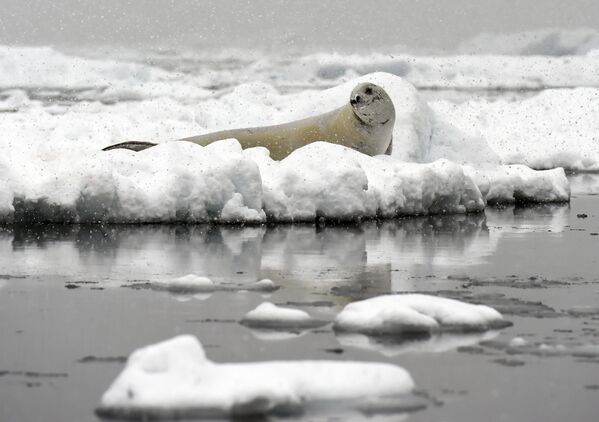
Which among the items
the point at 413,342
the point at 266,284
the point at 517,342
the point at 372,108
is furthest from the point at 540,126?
the point at 413,342

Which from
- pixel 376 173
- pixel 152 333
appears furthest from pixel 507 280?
pixel 376 173

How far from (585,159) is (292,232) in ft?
64.0

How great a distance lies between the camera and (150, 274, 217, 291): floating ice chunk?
9195mm

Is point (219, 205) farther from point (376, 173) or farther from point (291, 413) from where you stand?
point (291, 413)

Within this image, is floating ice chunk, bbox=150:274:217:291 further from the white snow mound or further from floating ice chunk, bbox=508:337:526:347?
the white snow mound

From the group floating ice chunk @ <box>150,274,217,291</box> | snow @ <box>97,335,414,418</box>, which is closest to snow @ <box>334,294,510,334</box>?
snow @ <box>97,335,414,418</box>

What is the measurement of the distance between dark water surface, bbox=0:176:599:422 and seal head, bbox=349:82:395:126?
3787 mm

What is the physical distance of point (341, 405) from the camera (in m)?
5.68

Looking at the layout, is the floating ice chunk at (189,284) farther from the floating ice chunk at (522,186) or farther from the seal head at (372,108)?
the floating ice chunk at (522,186)

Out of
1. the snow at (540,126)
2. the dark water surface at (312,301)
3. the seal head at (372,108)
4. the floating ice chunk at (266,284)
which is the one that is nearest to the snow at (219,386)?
the dark water surface at (312,301)

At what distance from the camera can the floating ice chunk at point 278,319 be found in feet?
25.1

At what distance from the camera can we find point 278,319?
7719mm

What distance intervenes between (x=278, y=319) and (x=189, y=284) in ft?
5.38

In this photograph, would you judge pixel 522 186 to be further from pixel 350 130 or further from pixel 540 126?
pixel 540 126
